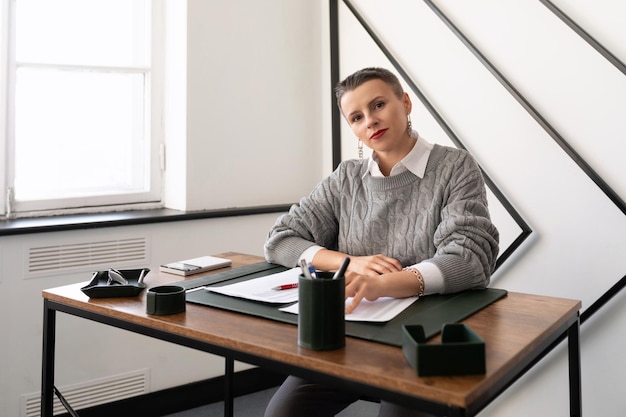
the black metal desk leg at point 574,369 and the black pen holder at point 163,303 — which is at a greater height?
the black pen holder at point 163,303

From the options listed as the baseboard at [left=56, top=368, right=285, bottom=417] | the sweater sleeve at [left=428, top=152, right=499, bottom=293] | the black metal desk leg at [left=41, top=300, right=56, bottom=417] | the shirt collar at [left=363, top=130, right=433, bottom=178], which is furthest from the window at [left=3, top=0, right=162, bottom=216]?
the sweater sleeve at [left=428, top=152, right=499, bottom=293]

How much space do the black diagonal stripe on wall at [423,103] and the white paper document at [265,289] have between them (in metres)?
1.05

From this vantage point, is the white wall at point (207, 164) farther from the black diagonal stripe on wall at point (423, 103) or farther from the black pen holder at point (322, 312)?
the black pen holder at point (322, 312)

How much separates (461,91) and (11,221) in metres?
1.84

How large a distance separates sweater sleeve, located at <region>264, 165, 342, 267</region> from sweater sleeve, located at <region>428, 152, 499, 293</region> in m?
0.35

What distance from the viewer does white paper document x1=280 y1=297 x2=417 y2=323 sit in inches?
49.1

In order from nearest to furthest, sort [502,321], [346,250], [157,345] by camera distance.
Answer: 1. [502,321]
2. [346,250]
3. [157,345]

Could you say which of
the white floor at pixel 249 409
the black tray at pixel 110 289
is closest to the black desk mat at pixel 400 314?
the black tray at pixel 110 289

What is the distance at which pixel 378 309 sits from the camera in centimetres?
131

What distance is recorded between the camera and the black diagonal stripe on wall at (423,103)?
235cm

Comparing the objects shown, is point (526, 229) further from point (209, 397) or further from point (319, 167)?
point (209, 397)

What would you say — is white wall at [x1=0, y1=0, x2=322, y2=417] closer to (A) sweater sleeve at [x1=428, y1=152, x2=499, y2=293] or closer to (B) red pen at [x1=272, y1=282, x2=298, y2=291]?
(B) red pen at [x1=272, y1=282, x2=298, y2=291]

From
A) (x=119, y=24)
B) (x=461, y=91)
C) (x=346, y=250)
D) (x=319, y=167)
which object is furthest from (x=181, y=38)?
(x=346, y=250)

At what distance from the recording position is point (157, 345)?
271 centimetres
